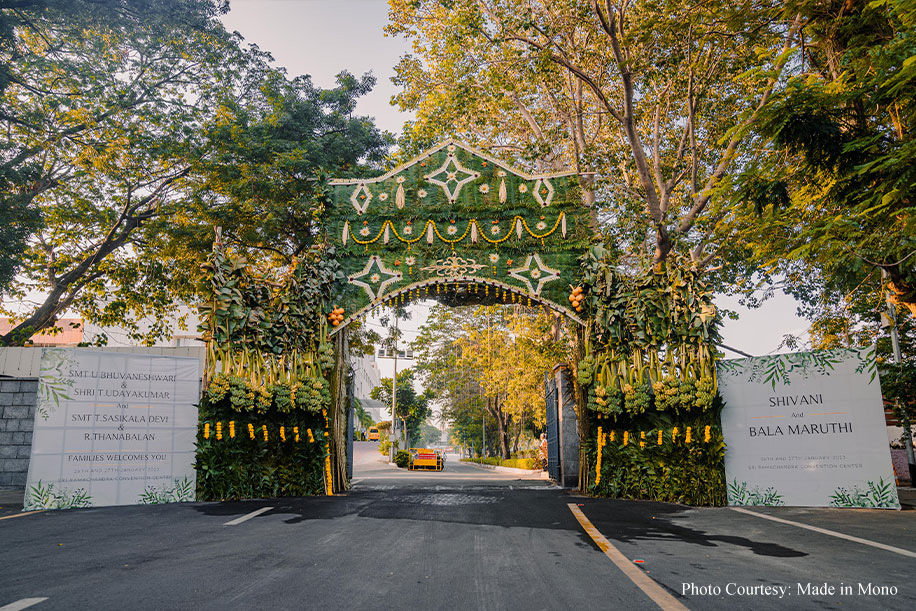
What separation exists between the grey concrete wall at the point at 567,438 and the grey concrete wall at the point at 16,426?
45.1 feet

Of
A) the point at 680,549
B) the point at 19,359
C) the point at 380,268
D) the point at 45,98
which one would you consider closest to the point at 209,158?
the point at 45,98

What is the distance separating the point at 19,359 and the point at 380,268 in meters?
10.9

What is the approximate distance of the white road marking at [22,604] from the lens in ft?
12.7

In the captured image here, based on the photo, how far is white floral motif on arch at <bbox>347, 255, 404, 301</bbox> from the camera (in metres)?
12.9

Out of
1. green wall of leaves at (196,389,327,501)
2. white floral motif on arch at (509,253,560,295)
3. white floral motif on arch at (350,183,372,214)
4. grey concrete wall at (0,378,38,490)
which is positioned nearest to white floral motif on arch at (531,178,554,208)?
white floral motif on arch at (509,253,560,295)

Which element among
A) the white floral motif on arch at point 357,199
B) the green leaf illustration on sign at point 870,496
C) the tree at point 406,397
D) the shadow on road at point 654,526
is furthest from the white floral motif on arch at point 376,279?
the tree at point 406,397

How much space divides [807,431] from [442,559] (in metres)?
7.70

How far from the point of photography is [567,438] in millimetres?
14742

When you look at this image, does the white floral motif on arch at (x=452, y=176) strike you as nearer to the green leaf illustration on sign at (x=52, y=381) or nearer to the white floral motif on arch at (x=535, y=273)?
the white floral motif on arch at (x=535, y=273)

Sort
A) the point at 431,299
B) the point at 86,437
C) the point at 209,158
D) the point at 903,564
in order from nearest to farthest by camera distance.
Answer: the point at 903,564, the point at 86,437, the point at 431,299, the point at 209,158

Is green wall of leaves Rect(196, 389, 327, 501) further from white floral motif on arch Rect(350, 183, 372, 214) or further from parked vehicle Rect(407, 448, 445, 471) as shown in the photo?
parked vehicle Rect(407, 448, 445, 471)

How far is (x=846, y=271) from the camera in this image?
14641mm

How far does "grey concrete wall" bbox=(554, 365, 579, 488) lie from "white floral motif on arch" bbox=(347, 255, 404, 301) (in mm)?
4885

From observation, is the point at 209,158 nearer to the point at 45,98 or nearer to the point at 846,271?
the point at 45,98
